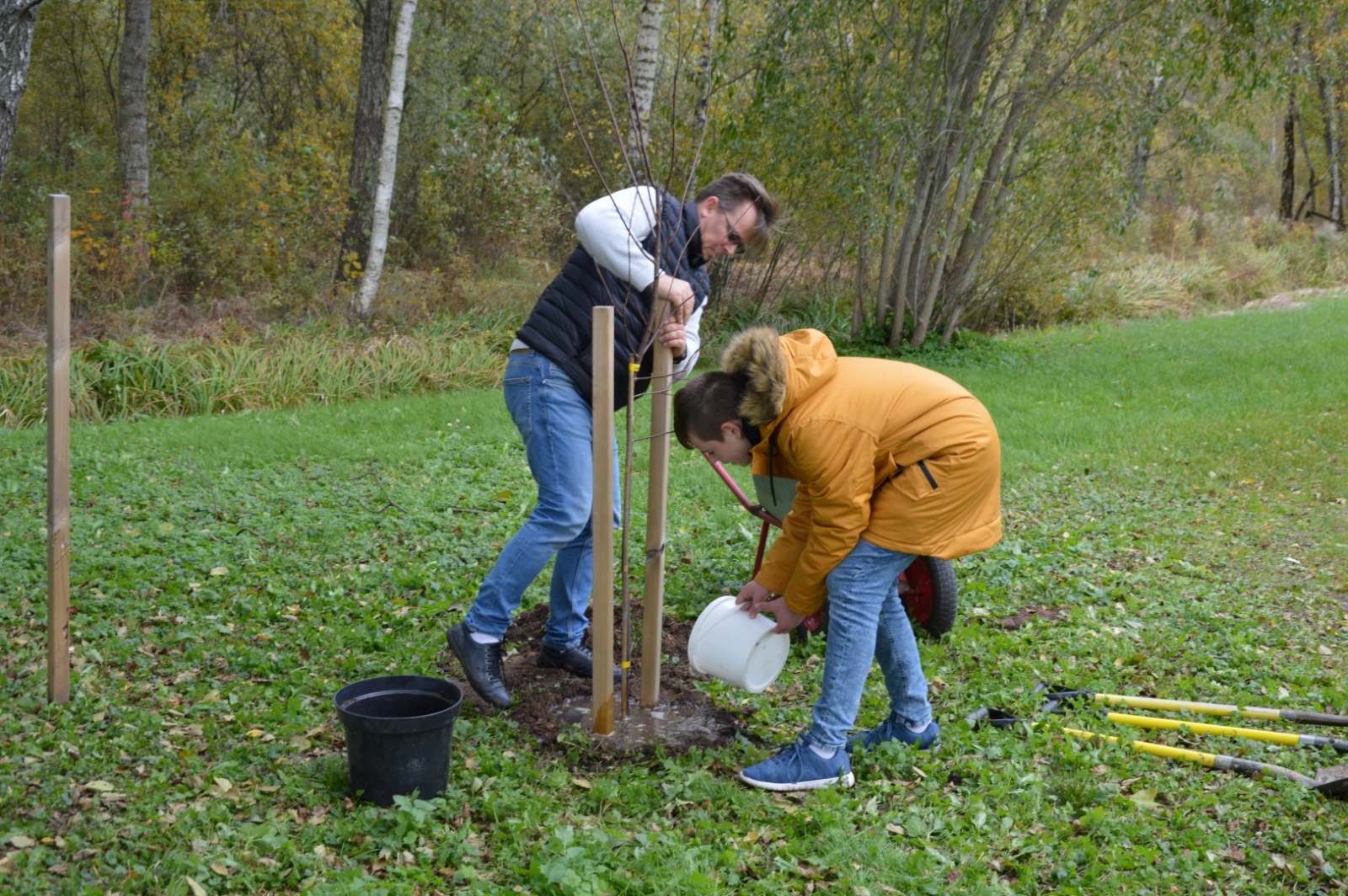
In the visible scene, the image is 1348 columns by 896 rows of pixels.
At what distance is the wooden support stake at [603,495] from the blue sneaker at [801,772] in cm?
54

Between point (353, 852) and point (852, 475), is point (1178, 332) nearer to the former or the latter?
point (852, 475)

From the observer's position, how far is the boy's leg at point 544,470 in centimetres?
351

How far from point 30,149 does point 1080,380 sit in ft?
56.9

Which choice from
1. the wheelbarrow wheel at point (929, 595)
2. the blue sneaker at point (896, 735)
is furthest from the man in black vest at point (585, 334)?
the wheelbarrow wheel at point (929, 595)

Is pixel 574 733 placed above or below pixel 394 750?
below

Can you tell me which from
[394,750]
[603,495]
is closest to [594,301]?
[603,495]

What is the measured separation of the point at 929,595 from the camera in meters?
4.24

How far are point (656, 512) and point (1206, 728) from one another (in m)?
1.99

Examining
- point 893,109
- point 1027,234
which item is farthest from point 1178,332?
point 893,109

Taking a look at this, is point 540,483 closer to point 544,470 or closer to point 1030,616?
point 544,470

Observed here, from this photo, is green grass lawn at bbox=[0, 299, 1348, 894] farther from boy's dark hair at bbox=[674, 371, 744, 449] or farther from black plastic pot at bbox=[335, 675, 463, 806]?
boy's dark hair at bbox=[674, 371, 744, 449]

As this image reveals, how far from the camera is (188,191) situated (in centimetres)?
1340

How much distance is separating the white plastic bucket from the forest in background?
4.44 metres

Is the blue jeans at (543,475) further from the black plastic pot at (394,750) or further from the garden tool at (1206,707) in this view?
the garden tool at (1206,707)
